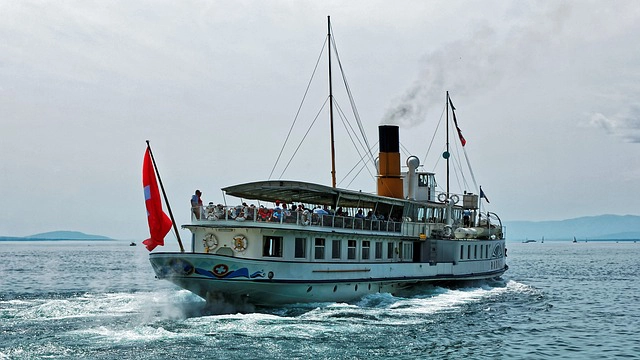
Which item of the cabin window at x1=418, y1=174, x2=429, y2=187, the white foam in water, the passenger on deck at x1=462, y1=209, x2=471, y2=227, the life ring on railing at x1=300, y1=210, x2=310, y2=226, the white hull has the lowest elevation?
the white foam in water

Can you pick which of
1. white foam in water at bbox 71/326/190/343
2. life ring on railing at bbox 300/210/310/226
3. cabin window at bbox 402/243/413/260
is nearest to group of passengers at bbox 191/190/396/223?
life ring on railing at bbox 300/210/310/226

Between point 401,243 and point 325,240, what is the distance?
7876 mm

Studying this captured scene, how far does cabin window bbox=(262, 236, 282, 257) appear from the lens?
3086 centimetres

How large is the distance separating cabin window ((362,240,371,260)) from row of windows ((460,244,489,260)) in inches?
341

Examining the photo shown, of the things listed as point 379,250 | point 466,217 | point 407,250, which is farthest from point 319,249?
point 466,217

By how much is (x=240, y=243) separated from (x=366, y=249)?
7.88 meters

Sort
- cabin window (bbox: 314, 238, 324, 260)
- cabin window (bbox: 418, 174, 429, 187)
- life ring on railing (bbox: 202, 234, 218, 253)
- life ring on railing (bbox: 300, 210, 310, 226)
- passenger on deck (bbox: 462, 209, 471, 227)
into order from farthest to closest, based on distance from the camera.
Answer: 1. passenger on deck (bbox: 462, 209, 471, 227)
2. cabin window (bbox: 418, 174, 429, 187)
3. cabin window (bbox: 314, 238, 324, 260)
4. life ring on railing (bbox: 202, 234, 218, 253)
5. life ring on railing (bbox: 300, 210, 310, 226)

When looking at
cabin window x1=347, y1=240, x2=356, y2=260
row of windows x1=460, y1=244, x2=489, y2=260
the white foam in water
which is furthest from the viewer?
row of windows x1=460, y1=244, x2=489, y2=260

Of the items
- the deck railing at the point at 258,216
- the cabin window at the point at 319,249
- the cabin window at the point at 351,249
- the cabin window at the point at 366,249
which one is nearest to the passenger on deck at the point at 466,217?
the cabin window at the point at 366,249

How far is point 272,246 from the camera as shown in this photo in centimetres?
3098

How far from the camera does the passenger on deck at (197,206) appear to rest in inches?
1222

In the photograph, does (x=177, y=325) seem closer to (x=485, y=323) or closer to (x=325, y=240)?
(x=325, y=240)

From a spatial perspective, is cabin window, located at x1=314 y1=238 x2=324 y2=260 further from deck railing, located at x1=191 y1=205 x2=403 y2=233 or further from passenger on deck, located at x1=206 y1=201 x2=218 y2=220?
passenger on deck, located at x1=206 y1=201 x2=218 y2=220

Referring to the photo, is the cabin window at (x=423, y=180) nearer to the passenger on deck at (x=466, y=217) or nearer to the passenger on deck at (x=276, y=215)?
the passenger on deck at (x=466, y=217)
